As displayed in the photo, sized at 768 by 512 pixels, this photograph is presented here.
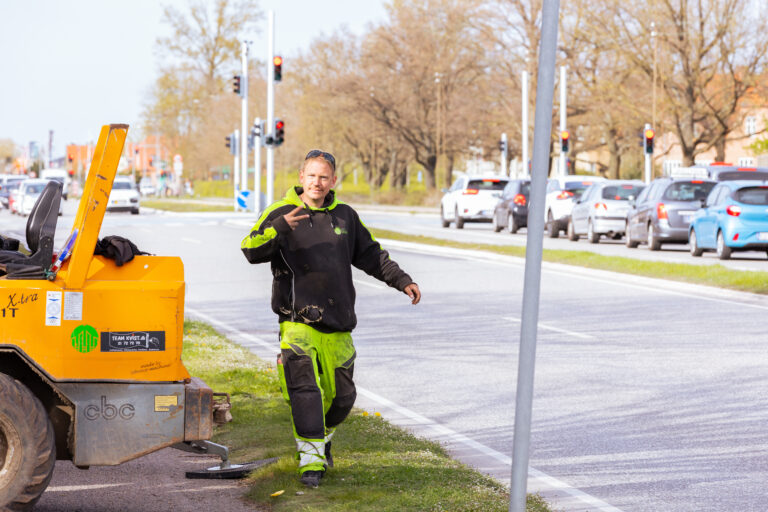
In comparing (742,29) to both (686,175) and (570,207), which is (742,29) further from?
(686,175)

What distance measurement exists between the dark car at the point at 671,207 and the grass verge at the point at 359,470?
69.9ft

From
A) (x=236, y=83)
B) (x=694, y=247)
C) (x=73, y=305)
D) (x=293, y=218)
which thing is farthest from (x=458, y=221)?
(x=73, y=305)

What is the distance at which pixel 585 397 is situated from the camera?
975cm

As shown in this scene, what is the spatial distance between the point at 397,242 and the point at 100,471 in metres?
24.6

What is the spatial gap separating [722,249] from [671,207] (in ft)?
10.7

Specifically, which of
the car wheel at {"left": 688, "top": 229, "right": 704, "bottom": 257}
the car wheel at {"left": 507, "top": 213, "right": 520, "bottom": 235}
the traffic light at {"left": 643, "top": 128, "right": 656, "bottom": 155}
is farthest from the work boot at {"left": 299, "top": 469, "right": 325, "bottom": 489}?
the traffic light at {"left": 643, "top": 128, "right": 656, "bottom": 155}

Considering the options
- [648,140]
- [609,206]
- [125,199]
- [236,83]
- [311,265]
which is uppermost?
[236,83]

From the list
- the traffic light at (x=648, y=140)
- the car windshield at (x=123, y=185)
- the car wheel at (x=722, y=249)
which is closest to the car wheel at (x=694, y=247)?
the car wheel at (x=722, y=249)

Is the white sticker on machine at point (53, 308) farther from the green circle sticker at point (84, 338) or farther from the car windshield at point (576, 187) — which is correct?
the car windshield at point (576, 187)

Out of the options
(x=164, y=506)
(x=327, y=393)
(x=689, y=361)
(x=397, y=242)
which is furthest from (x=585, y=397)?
→ (x=397, y=242)

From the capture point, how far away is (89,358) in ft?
17.9

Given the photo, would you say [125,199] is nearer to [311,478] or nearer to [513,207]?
[513,207]

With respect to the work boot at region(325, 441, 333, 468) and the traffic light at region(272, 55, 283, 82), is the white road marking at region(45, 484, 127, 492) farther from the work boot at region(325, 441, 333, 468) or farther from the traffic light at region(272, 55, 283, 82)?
the traffic light at region(272, 55, 283, 82)

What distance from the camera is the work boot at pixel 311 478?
6406 mm
